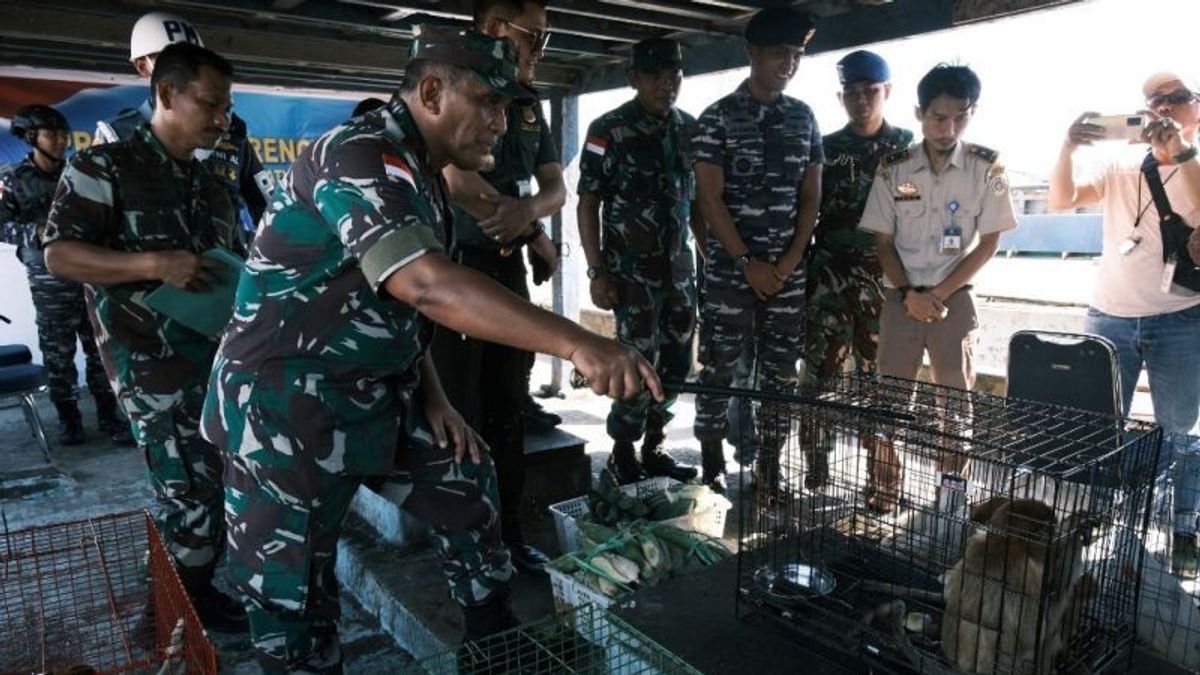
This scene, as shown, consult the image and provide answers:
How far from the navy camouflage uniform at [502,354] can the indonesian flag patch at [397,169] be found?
1.35 metres

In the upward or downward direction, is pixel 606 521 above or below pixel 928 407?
below

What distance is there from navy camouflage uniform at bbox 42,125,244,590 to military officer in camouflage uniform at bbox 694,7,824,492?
2.52 metres

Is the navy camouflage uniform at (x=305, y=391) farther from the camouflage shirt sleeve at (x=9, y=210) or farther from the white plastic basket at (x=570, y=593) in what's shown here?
the camouflage shirt sleeve at (x=9, y=210)

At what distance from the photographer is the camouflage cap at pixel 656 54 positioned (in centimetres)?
410

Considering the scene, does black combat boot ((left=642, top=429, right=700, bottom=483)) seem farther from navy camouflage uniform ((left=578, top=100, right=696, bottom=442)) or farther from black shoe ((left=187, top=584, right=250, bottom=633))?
black shoe ((left=187, top=584, right=250, bottom=633))

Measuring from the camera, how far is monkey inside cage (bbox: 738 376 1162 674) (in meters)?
1.95

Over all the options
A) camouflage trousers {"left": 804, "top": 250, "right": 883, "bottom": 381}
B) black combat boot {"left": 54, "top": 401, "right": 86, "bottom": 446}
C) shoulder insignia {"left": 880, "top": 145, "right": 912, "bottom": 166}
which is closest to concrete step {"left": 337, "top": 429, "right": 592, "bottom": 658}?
camouflage trousers {"left": 804, "top": 250, "right": 883, "bottom": 381}

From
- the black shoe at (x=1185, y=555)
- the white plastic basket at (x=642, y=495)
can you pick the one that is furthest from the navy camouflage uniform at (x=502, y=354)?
the black shoe at (x=1185, y=555)

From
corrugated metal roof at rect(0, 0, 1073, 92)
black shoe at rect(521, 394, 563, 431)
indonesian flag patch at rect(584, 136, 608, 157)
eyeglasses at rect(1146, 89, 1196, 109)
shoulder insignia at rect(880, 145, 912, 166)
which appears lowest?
black shoe at rect(521, 394, 563, 431)

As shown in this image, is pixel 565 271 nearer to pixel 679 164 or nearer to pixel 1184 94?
pixel 679 164

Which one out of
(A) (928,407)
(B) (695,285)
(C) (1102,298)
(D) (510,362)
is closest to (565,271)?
(B) (695,285)

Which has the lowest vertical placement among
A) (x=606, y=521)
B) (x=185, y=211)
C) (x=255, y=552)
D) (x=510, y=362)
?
(x=606, y=521)

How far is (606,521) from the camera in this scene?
3.47 metres

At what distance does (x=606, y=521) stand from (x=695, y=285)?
1.74m
